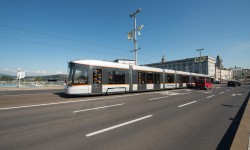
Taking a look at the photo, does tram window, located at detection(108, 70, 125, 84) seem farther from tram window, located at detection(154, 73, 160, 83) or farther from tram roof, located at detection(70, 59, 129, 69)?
tram window, located at detection(154, 73, 160, 83)

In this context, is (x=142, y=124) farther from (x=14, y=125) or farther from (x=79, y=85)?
(x=79, y=85)

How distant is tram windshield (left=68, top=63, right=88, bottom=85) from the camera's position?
40.3 ft

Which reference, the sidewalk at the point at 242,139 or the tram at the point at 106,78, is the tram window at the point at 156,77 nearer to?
the tram at the point at 106,78

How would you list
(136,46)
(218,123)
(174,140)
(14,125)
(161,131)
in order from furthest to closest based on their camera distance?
(136,46) → (218,123) → (14,125) → (161,131) → (174,140)

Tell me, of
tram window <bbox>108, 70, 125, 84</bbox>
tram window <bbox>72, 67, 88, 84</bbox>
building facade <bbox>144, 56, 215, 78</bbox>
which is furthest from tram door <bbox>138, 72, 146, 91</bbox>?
building facade <bbox>144, 56, 215, 78</bbox>

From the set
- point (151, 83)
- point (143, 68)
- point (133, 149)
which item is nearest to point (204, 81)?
point (151, 83)

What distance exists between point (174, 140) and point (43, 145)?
138 inches

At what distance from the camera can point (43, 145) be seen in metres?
3.71

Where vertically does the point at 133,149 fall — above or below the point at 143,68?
below

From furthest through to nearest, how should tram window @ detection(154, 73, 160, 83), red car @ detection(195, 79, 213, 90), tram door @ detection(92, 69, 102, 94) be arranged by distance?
red car @ detection(195, 79, 213, 90) < tram window @ detection(154, 73, 160, 83) < tram door @ detection(92, 69, 102, 94)

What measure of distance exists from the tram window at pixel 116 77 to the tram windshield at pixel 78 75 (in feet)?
8.19

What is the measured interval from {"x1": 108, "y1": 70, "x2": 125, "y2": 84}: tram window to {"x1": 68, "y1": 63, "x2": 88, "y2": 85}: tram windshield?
8.19 ft

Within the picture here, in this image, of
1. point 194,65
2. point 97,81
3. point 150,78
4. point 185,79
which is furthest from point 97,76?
point 194,65

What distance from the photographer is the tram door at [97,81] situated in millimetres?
12906
